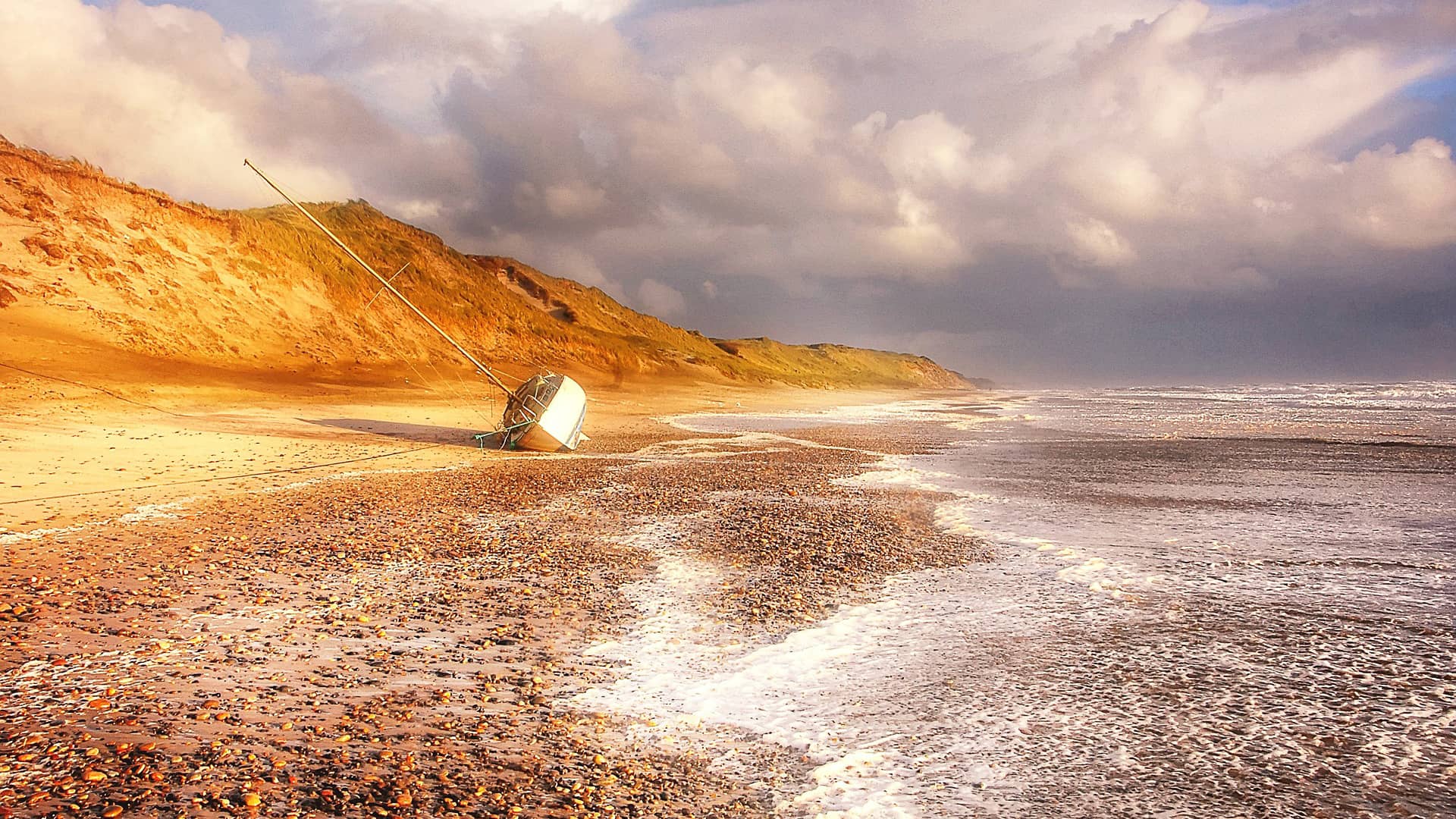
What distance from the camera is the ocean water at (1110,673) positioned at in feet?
18.8

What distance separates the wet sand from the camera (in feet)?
18.1

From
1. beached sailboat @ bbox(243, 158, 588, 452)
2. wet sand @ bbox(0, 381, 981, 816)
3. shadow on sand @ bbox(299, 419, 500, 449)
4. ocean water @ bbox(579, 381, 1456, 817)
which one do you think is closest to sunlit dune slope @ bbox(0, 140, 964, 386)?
shadow on sand @ bbox(299, 419, 500, 449)

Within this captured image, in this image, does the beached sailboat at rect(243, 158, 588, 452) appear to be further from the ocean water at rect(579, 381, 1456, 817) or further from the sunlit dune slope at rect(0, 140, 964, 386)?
the sunlit dune slope at rect(0, 140, 964, 386)

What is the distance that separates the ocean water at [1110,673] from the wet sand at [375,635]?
0.56 meters

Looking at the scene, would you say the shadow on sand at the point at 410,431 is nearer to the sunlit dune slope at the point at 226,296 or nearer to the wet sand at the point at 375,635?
the wet sand at the point at 375,635

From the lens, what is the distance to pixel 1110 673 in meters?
7.84

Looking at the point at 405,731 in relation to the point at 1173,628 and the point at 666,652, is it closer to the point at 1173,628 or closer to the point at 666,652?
the point at 666,652

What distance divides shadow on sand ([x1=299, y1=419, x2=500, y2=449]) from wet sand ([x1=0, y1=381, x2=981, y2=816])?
1386cm

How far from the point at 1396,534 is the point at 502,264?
494 feet

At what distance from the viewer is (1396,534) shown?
45.9ft

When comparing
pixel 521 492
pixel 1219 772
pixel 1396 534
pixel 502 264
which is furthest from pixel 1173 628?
pixel 502 264

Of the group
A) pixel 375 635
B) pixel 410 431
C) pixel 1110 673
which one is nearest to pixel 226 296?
pixel 410 431

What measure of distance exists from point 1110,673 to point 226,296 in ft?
247

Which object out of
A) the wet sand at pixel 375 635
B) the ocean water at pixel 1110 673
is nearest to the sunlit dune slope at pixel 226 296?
the wet sand at pixel 375 635
